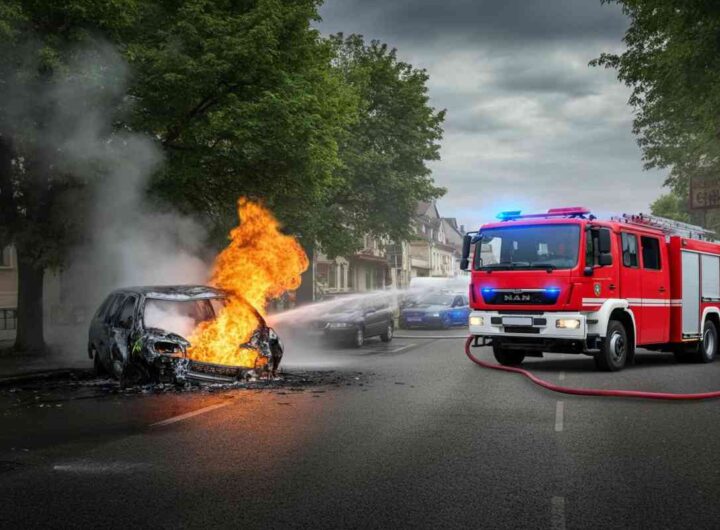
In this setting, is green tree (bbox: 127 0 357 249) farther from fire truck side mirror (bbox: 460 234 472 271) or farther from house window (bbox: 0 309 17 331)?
house window (bbox: 0 309 17 331)

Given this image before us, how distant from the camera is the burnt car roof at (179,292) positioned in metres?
11.1

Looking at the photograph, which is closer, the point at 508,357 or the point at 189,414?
the point at 189,414

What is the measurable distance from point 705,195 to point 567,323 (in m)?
17.5

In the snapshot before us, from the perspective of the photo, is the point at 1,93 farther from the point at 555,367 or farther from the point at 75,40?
the point at 555,367

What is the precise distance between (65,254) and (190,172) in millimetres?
3236

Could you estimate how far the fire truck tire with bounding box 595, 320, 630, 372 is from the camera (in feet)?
42.1

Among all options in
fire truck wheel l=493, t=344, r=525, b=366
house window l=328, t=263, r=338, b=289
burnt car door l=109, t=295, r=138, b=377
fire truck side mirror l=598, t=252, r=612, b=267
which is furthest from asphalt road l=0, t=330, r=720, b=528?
house window l=328, t=263, r=338, b=289

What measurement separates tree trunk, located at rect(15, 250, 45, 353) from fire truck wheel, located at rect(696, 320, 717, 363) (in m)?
14.8

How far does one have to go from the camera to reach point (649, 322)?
46.1 feet

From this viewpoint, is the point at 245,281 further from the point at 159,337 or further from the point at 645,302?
the point at 645,302

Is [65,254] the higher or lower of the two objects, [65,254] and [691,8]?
the lower

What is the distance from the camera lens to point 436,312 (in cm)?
2961

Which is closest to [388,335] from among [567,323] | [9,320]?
[567,323]

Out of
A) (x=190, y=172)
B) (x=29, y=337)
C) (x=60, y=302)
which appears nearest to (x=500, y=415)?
(x=190, y=172)
